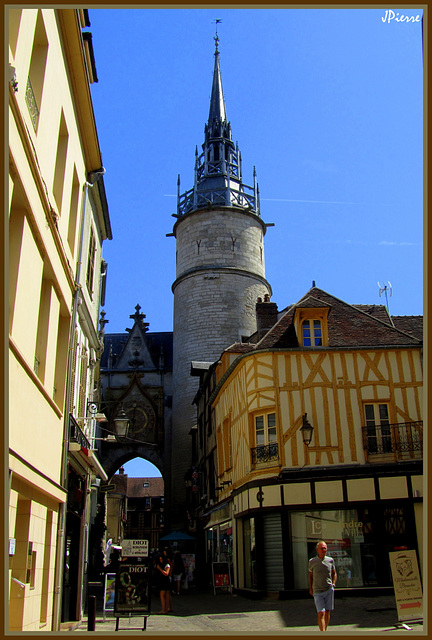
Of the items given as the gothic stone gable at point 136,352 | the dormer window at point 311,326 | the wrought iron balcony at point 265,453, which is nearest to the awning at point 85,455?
the wrought iron balcony at point 265,453

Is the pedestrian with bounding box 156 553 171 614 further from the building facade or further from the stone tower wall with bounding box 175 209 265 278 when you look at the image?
the stone tower wall with bounding box 175 209 265 278

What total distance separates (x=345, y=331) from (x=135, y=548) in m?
6.80

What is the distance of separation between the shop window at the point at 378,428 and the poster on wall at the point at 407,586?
487 cm

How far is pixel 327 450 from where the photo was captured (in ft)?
42.6

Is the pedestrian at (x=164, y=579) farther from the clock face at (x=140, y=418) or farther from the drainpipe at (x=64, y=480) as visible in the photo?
the clock face at (x=140, y=418)

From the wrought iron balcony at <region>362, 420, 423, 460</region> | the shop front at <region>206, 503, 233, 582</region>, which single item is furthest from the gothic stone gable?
the wrought iron balcony at <region>362, 420, 423, 460</region>

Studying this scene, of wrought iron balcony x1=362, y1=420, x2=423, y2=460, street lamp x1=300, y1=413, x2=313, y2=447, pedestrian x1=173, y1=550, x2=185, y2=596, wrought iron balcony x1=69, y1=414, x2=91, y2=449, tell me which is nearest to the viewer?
wrought iron balcony x1=69, y1=414, x2=91, y2=449

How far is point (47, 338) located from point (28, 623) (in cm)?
317

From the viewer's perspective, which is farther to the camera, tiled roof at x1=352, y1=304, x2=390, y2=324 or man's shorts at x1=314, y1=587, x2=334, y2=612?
tiled roof at x1=352, y1=304, x2=390, y2=324

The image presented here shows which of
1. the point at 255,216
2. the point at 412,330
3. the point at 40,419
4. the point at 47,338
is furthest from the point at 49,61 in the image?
the point at 255,216

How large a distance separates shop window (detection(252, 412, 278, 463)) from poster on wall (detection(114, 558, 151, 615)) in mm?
4663

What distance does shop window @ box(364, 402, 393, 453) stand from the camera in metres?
13.1

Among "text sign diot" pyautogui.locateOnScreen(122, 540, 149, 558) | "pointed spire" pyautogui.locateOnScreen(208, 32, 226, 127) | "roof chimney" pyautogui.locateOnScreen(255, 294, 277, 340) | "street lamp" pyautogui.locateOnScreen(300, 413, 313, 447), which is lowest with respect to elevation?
"text sign diot" pyautogui.locateOnScreen(122, 540, 149, 558)

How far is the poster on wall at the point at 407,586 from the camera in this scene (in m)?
7.85
